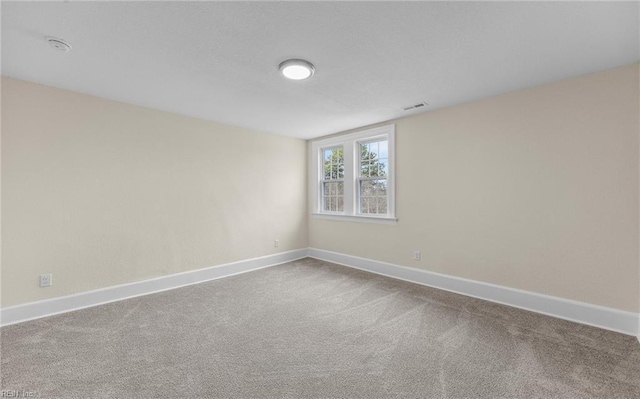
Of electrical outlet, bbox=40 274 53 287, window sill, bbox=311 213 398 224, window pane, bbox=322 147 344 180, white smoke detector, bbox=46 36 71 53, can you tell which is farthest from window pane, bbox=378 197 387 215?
electrical outlet, bbox=40 274 53 287

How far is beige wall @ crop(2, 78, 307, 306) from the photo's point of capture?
2631 mm

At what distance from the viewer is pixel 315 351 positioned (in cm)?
210

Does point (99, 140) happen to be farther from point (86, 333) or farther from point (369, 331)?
point (369, 331)

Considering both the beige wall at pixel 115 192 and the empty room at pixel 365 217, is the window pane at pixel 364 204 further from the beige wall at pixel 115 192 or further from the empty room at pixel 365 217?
the beige wall at pixel 115 192

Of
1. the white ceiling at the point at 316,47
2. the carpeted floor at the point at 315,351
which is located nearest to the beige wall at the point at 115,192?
the white ceiling at the point at 316,47

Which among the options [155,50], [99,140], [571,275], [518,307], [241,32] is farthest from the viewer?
[99,140]

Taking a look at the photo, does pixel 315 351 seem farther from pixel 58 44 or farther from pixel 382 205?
pixel 58 44

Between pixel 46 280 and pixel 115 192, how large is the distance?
1.11m

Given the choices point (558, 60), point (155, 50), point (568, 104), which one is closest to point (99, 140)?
point (155, 50)

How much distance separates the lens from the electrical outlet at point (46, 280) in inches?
107

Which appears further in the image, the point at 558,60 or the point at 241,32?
the point at 558,60

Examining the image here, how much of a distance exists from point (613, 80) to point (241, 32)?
131 inches

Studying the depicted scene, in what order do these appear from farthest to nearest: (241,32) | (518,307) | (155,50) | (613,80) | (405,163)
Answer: (405,163) < (518,307) < (613,80) < (155,50) < (241,32)

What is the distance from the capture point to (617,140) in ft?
7.85
